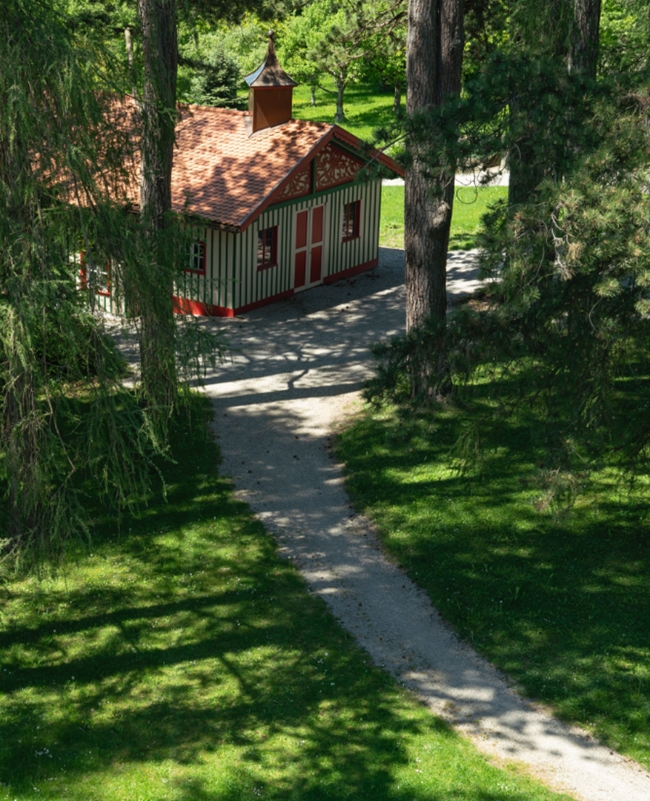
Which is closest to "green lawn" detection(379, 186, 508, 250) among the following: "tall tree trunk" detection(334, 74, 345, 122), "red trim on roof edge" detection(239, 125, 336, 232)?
"red trim on roof edge" detection(239, 125, 336, 232)

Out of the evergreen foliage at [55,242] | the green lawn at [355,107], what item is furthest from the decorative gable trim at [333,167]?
the green lawn at [355,107]

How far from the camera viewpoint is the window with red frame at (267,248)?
2338 cm

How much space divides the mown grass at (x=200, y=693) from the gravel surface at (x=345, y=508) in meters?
0.40

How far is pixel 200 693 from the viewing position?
452 inches

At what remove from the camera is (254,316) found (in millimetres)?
23078

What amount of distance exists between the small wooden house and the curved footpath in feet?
2.42

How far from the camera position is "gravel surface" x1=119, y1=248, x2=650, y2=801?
10.6 m

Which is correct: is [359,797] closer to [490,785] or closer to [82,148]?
[490,785]

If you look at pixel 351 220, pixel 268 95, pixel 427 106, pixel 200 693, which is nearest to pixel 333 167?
pixel 351 220

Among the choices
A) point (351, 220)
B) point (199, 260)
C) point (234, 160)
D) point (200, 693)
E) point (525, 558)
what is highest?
point (234, 160)

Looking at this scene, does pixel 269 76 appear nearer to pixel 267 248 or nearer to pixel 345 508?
pixel 267 248

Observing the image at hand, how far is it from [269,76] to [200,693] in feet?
53.7

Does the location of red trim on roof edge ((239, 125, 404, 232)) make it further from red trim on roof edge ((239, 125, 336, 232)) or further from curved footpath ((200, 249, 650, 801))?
curved footpath ((200, 249, 650, 801))

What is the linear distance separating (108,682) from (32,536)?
1.91m
